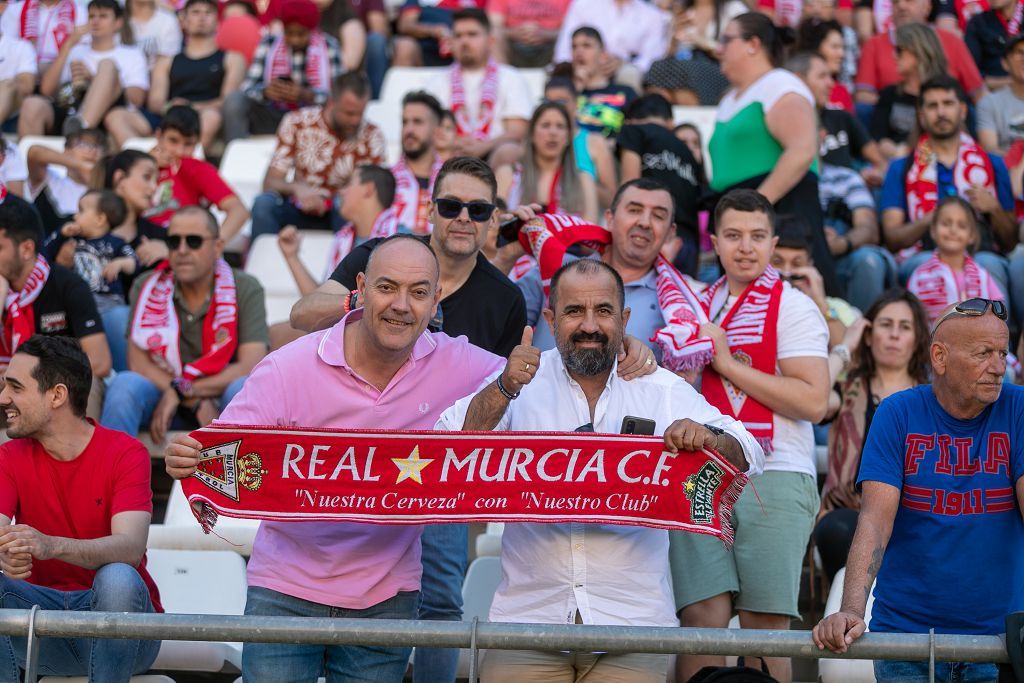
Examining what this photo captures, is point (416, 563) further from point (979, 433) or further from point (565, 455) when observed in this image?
point (979, 433)

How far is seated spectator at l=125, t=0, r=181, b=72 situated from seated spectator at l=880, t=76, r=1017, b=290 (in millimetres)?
5936

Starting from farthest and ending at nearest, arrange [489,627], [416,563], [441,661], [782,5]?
1. [782,5]
2. [441,661]
3. [416,563]
4. [489,627]

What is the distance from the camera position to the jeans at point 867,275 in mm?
7805

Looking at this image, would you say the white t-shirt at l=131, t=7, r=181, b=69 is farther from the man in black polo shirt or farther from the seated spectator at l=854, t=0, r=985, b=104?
the seated spectator at l=854, t=0, r=985, b=104

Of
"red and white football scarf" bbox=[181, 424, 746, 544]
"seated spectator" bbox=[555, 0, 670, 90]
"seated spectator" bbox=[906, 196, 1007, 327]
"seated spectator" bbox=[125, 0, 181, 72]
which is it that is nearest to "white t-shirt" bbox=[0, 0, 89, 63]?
"seated spectator" bbox=[125, 0, 181, 72]

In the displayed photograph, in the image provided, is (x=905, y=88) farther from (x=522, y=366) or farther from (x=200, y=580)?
(x=522, y=366)

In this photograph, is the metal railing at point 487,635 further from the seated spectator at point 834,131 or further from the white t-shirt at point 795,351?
the seated spectator at point 834,131

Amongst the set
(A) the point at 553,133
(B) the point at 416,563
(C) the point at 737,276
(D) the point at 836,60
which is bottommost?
(B) the point at 416,563

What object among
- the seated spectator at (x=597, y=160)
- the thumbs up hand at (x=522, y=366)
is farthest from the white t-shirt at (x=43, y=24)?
the thumbs up hand at (x=522, y=366)

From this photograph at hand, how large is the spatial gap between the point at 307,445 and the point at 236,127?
688 centimetres

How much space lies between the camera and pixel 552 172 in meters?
7.87

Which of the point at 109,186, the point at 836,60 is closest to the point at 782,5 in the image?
the point at 836,60

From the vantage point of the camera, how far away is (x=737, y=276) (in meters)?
5.20

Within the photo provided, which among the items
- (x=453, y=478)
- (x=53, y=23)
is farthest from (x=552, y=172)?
(x=53, y=23)
